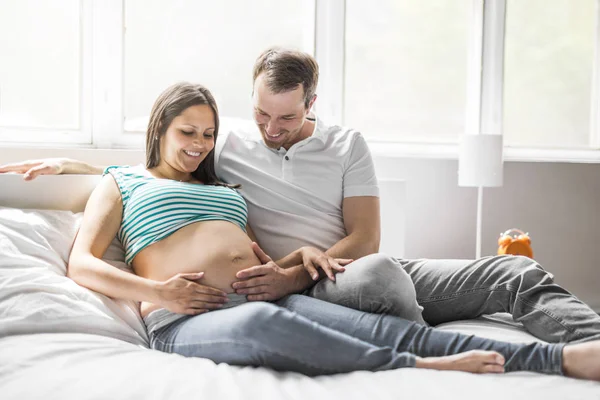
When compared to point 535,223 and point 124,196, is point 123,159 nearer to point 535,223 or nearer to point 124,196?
point 124,196

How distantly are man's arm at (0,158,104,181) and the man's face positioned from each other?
1.80 feet

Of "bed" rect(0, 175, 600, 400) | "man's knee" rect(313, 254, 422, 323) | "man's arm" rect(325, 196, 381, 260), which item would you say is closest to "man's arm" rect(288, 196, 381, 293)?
"man's arm" rect(325, 196, 381, 260)

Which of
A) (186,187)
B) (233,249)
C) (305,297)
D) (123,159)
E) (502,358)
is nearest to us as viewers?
(502,358)

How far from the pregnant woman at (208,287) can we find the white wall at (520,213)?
1.58m

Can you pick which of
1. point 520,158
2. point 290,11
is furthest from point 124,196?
point 520,158

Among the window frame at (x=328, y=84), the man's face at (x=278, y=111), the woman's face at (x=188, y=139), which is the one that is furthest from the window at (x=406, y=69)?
the woman's face at (x=188, y=139)

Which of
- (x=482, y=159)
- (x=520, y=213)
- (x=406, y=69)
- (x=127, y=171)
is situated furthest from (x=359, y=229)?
(x=520, y=213)

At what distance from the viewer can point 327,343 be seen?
4.02ft

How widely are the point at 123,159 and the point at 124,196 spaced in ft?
2.00

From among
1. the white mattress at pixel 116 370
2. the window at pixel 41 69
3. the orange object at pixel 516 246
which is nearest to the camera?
the white mattress at pixel 116 370

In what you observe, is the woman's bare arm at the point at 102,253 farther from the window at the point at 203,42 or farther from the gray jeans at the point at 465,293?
the window at the point at 203,42

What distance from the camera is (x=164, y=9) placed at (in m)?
2.93

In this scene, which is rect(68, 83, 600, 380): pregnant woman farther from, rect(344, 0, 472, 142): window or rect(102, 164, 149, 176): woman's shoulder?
rect(344, 0, 472, 142): window

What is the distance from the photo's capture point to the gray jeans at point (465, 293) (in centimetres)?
141
